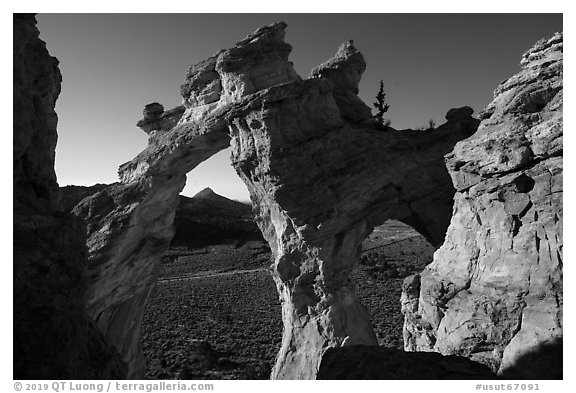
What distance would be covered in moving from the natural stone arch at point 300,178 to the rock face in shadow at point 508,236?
19.8 feet

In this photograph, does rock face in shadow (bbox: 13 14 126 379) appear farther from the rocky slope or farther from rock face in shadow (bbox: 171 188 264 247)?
rock face in shadow (bbox: 171 188 264 247)

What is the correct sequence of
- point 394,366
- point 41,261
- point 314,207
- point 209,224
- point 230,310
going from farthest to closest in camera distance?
point 209,224
point 230,310
point 314,207
point 394,366
point 41,261

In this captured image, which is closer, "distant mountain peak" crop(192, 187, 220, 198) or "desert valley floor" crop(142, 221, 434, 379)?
"desert valley floor" crop(142, 221, 434, 379)

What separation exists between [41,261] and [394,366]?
7726mm

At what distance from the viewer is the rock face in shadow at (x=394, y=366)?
8523mm

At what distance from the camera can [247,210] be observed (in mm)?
94250

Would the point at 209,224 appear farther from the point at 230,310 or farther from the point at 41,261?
the point at 41,261

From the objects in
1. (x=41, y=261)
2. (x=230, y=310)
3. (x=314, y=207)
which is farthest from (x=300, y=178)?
(x=230, y=310)

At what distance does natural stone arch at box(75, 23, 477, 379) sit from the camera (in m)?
19.2

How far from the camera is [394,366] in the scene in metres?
8.83

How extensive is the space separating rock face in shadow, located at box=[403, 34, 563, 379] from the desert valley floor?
46.4ft

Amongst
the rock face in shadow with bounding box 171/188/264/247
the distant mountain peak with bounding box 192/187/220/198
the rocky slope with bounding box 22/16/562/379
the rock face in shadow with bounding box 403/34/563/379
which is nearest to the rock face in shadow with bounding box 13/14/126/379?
the rocky slope with bounding box 22/16/562/379

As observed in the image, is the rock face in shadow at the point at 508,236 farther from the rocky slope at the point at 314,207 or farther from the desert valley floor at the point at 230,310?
the desert valley floor at the point at 230,310
